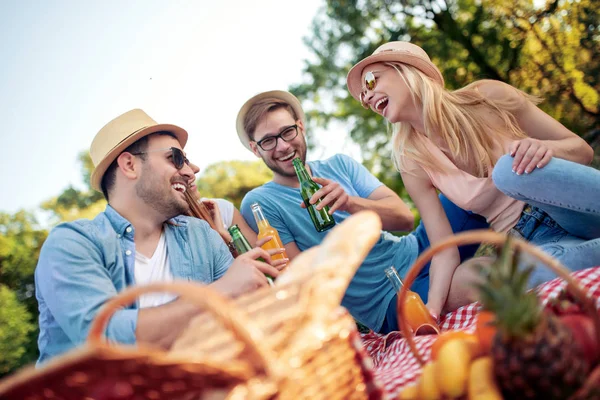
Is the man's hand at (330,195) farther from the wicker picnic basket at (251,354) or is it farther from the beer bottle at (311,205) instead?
the wicker picnic basket at (251,354)

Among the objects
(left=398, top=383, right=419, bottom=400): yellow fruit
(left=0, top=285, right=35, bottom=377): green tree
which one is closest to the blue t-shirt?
(left=398, top=383, right=419, bottom=400): yellow fruit

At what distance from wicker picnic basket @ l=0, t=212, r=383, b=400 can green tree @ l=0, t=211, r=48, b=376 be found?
11.9 m

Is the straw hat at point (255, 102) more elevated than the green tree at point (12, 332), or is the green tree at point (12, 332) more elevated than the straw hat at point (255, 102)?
the straw hat at point (255, 102)

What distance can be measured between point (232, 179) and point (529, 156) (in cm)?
1471

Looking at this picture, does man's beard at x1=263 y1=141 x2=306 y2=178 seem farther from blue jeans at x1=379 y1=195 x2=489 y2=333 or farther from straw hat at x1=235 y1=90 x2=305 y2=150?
A: blue jeans at x1=379 y1=195 x2=489 y2=333

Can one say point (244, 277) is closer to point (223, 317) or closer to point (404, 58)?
point (223, 317)

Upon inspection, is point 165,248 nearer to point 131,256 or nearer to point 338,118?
point 131,256

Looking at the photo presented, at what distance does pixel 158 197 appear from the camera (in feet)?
9.19

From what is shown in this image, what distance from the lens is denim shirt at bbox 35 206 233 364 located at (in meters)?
2.02

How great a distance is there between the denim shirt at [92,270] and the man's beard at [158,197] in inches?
5.0

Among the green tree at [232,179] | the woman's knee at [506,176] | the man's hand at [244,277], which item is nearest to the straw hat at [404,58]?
the woman's knee at [506,176]

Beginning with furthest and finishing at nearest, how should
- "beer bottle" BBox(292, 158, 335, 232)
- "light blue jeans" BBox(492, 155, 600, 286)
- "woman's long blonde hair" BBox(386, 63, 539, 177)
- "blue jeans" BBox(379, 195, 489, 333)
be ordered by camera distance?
"beer bottle" BBox(292, 158, 335, 232) < "blue jeans" BBox(379, 195, 489, 333) < "woman's long blonde hair" BBox(386, 63, 539, 177) < "light blue jeans" BBox(492, 155, 600, 286)

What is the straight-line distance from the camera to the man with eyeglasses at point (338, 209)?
336 centimetres

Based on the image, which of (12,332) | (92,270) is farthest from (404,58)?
(12,332)
